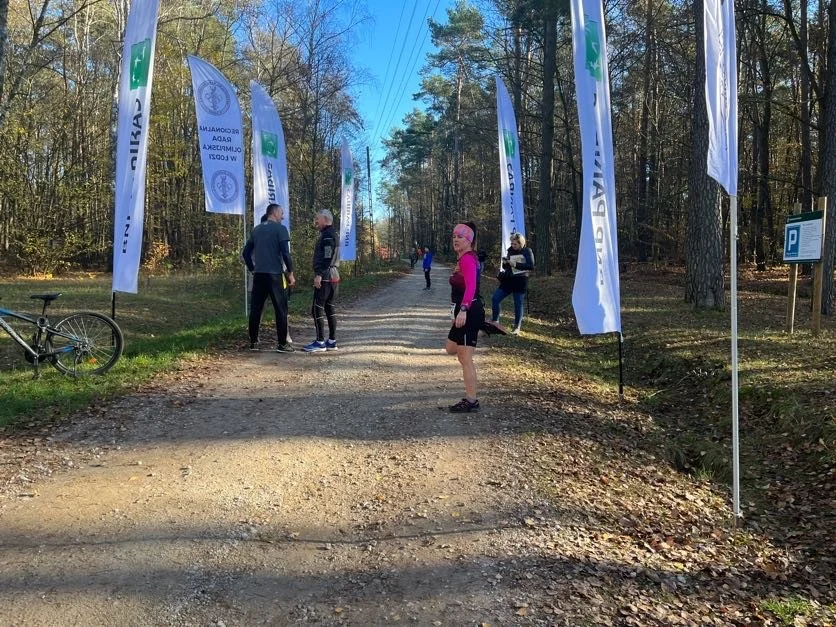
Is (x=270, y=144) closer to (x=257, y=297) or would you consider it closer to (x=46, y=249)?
(x=257, y=297)

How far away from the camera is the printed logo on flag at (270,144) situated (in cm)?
1393

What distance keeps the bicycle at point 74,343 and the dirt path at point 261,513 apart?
1.12 meters

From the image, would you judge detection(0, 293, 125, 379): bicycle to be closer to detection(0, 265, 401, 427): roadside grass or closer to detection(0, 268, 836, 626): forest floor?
detection(0, 265, 401, 427): roadside grass

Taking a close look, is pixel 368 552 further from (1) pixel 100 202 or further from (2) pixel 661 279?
(1) pixel 100 202

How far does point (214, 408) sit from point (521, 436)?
319cm

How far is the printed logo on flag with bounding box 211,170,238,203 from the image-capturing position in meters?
11.5


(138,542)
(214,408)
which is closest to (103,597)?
(138,542)

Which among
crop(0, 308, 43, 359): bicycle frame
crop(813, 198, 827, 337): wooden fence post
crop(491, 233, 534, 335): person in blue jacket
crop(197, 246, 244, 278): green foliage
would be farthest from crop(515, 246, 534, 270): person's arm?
crop(197, 246, 244, 278): green foliage

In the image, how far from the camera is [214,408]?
6066 mm

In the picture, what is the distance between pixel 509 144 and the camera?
14.5 m

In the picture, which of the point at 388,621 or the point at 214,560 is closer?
the point at 388,621

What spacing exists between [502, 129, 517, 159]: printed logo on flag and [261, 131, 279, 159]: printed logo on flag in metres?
5.68

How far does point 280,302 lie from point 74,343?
2.67 metres

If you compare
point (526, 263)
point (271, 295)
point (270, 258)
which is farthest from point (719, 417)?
point (270, 258)
